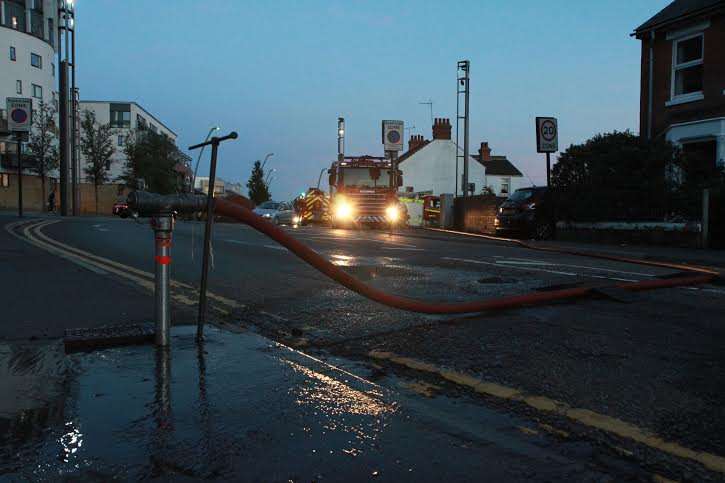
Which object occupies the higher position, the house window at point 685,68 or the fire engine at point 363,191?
the house window at point 685,68

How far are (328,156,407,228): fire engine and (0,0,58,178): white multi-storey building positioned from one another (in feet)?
146

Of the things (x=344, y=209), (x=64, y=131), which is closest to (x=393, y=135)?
(x=344, y=209)

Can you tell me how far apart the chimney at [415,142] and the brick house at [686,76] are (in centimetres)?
4641

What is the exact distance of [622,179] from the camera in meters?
15.8

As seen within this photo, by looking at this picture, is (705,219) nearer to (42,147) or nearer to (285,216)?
(285,216)

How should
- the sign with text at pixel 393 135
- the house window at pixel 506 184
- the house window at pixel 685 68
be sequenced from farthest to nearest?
the house window at pixel 506 184 < the sign with text at pixel 393 135 < the house window at pixel 685 68

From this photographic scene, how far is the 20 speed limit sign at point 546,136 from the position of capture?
18875 millimetres

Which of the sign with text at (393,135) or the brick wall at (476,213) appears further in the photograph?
the sign with text at (393,135)

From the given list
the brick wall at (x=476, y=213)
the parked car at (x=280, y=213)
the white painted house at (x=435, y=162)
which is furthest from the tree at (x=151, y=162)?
the brick wall at (x=476, y=213)

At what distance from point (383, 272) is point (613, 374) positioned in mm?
5098

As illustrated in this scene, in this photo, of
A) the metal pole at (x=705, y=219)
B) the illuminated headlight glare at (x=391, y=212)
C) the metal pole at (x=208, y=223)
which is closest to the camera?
the metal pole at (x=208, y=223)

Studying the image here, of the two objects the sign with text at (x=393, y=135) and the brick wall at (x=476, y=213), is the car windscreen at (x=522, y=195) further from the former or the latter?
the sign with text at (x=393, y=135)

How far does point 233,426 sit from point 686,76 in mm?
23466

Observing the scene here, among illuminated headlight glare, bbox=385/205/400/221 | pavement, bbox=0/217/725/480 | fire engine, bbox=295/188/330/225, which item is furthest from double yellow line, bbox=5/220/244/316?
fire engine, bbox=295/188/330/225
